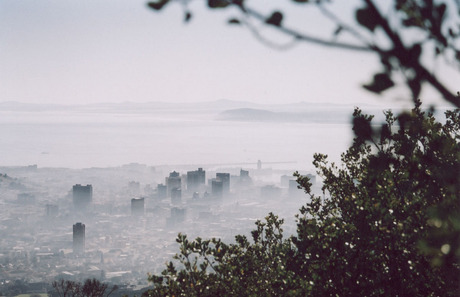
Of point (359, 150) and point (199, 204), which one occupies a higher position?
point (359, 150)

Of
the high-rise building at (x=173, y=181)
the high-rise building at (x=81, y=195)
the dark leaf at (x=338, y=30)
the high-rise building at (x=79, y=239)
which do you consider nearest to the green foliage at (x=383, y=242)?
the dark leaf at (x=338, y=30)

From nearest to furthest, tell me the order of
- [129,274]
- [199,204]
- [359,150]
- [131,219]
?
[359,150] < [129,274] < [131,219] < [199,204]

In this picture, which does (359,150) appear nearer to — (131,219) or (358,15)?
(358,15)

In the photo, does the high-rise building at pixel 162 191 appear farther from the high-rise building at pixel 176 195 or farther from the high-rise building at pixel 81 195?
the high-rise building at pixel 81 195

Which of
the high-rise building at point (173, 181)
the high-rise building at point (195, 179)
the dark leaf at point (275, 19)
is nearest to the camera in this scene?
the dark leaf at point (275, 19)

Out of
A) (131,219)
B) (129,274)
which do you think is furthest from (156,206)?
(129,274)

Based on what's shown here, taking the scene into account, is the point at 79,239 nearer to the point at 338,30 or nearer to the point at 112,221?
the point at 112,221
